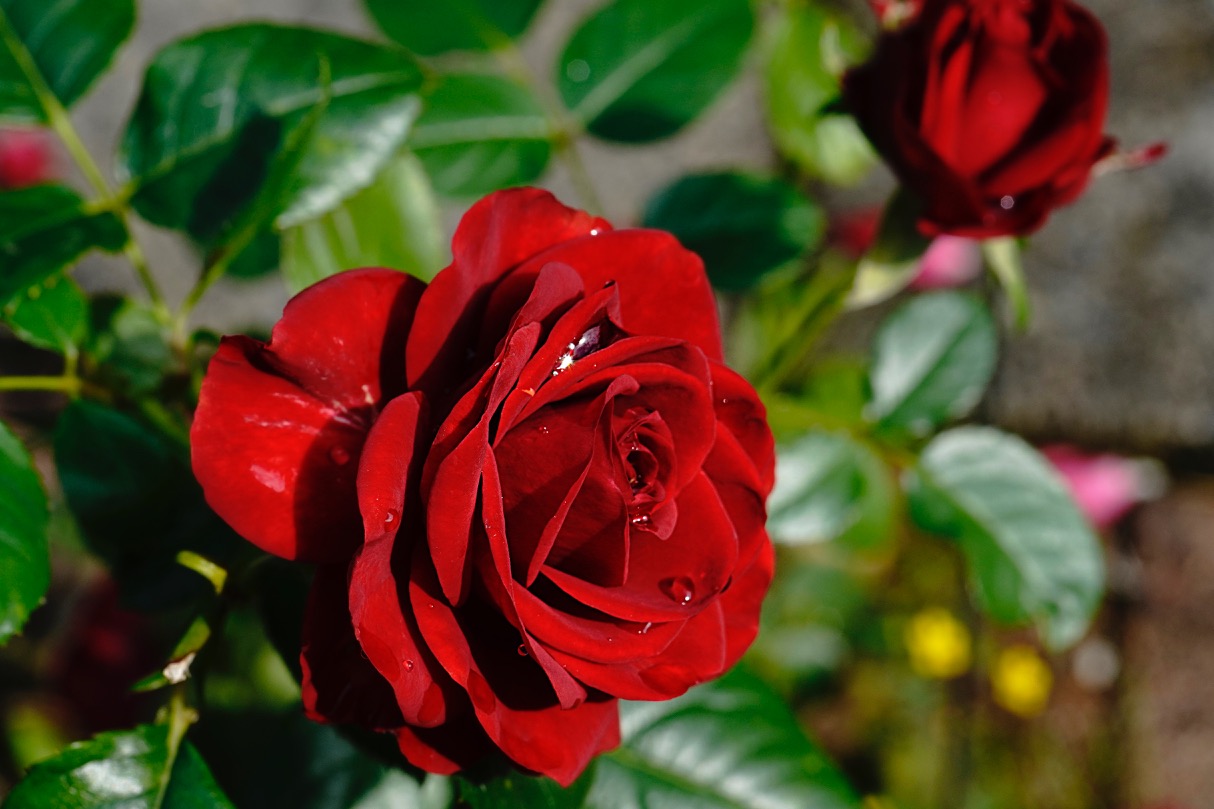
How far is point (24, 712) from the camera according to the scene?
1.13 m

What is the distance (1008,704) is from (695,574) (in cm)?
134

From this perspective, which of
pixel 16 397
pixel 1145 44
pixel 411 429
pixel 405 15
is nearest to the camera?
pixel 411 429

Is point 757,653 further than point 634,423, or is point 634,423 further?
point 757,653

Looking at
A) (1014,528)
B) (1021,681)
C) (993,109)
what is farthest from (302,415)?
(1021,681)

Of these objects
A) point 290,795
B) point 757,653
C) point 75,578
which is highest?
point 290,795

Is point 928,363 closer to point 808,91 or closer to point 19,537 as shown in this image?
point 808,91

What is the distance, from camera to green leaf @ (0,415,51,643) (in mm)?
368

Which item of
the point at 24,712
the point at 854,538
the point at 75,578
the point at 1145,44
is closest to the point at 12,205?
the point at 854,538

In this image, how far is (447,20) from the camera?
0.64 metres

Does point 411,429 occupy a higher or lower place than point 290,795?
higher

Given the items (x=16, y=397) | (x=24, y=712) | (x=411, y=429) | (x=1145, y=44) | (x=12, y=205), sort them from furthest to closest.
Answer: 1. (x=1145, y=44)
2. (x=24, y=712)
3. (x=16, y=397)
4. (x=12, y=205)
5. (x=411, y=429)

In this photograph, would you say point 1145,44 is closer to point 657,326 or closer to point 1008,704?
point 1008,704

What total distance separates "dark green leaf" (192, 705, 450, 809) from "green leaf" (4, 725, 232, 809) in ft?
0.26

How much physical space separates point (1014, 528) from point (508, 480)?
0.48m
